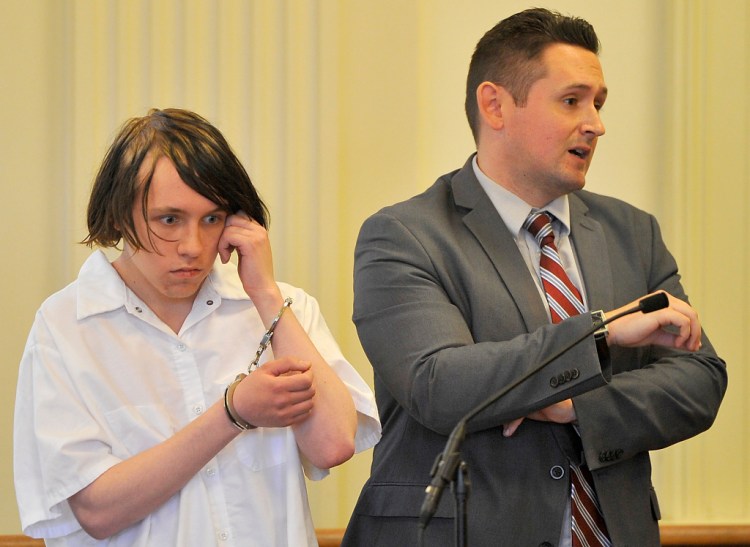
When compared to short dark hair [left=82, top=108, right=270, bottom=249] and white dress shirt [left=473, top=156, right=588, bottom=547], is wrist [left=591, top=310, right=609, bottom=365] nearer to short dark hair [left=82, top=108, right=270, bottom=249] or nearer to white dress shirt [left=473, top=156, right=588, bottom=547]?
white dress shirt [left=473, top=156, right=588, bottom=547]

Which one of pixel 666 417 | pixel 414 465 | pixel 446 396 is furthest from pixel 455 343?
pixel 666 417

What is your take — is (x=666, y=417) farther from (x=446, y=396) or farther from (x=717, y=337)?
(x=717, y=337)

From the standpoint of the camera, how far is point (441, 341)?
2352mm

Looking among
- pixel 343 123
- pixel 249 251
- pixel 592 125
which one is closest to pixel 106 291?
pixel 249 251

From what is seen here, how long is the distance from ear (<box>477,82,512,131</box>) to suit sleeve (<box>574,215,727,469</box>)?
0.51 meters

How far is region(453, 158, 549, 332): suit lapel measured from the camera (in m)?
2.46

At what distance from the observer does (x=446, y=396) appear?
7.51 feet

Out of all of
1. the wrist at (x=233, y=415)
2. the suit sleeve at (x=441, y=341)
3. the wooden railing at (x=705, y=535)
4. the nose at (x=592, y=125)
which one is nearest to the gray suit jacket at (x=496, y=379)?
the suit sleeve at (x=441, y=341)

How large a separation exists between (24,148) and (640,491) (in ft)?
7.21

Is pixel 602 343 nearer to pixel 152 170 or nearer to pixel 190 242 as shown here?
pixel 190 242

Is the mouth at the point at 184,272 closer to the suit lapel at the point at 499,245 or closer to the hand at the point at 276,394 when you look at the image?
the hand at the point at 276,394

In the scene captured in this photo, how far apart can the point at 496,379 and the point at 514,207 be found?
55 cm

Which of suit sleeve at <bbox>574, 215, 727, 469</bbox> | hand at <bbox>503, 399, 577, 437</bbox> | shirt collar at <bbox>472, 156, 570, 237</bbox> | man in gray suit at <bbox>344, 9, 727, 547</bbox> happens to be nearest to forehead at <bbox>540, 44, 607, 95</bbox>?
man in gray suit at <bbox>344, 9, 727, 547</bbox>

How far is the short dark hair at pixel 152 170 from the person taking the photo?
2125 millimetres
